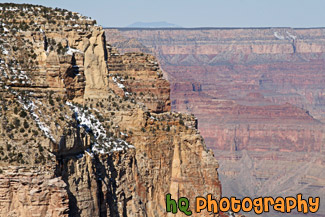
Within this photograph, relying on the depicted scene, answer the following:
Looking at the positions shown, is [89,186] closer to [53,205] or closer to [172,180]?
[53,205]

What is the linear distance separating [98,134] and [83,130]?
319 inches

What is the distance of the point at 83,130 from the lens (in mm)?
34594

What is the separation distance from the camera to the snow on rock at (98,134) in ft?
133

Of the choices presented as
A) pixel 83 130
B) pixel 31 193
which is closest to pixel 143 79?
pixel 83 130

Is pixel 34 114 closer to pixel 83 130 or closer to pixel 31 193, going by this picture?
pixel 31 193

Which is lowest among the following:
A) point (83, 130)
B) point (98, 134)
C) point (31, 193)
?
point (98, 134)

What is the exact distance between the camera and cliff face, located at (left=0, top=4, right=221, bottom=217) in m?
27.4

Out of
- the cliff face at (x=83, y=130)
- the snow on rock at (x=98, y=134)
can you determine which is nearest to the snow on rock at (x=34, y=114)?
the cliff face at (x=83, y=130)

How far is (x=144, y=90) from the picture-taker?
58.7 metres

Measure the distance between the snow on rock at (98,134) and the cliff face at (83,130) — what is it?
7cm

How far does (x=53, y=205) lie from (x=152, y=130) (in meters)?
22.0

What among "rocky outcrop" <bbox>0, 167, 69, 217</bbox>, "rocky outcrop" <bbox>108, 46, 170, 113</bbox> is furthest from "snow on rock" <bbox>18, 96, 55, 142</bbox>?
"rocky outcrop" <bbox>108, 46, 170, 113</bbox>

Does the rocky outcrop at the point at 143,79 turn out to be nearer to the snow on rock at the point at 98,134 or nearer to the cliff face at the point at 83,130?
the cliff face at the point at 83,130

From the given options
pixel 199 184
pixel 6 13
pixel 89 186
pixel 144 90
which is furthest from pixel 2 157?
pixel 144 90
